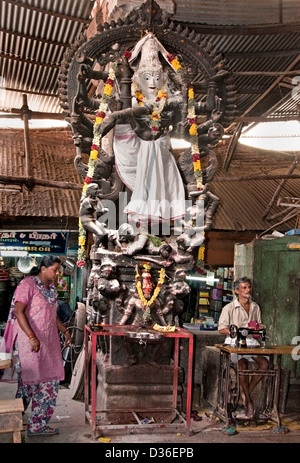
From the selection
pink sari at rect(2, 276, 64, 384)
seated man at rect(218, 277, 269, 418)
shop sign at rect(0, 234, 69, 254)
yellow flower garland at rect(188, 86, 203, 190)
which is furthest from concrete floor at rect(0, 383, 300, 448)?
shop sign at rect(0, 234, 69, 254)

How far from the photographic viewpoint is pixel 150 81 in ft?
21.5

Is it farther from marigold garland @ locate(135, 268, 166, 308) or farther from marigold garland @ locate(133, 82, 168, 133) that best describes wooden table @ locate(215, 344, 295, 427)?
marigold garland @ locate(133, 82, 168, 133)

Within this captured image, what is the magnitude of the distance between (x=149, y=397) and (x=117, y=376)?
500mm

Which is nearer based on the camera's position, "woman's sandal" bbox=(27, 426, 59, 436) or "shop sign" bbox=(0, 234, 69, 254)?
"woman's sandal" bbox=(27, 426, 59, 436)

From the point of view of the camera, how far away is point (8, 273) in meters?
12.1

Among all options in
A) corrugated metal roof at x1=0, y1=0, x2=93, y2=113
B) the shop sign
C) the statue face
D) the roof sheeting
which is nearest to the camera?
the statue face

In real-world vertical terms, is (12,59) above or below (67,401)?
above

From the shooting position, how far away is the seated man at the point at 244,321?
648 cm

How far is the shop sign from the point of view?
1070 centimetres

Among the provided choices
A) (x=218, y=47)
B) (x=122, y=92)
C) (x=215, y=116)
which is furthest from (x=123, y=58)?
(x=218, y=47)

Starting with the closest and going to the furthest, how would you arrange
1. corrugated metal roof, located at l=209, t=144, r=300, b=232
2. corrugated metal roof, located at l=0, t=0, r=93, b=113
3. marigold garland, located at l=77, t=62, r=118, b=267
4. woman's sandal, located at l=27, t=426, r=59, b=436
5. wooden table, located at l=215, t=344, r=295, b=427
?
woman's sandal, located at l=27, t=426, r=59, b=436
wooden table, located at l=215, t=344, r=295, b=427
marigold garland, located at l=77, t=62, r=118, b=267
corrugated metal roof, located at l=0, t=0, r=93, b=113
corrugated metal roof, located at l=209, t=144, r=300, b=232

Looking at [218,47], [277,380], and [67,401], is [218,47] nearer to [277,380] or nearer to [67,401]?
[277,380]

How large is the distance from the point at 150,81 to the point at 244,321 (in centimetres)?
351

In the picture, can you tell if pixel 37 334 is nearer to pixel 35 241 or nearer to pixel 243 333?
pixel 243 333
